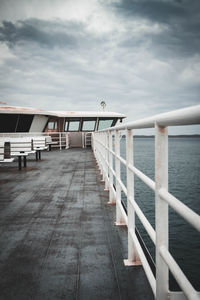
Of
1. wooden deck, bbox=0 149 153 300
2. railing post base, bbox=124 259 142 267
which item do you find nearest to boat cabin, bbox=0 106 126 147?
wooden deck, bbox=0 149 153 300

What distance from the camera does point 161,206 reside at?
3.71 ft

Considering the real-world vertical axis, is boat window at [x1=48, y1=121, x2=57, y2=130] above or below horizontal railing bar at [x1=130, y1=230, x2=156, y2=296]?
above

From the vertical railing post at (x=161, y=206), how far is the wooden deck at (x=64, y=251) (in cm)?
49

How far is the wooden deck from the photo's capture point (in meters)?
1.69

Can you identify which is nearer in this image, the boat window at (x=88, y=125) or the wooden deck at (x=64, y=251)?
Result: the wooden deck at (x=64, y=251)

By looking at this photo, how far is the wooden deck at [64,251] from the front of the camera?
169cm

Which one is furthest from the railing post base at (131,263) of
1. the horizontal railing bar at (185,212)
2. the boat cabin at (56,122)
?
the boat cabin at (56,122)

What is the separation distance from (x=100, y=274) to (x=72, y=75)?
402 feet

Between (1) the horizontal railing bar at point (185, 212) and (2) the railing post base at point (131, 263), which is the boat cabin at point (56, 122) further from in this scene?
(1) the horizontal railing bar at point (185, 212)

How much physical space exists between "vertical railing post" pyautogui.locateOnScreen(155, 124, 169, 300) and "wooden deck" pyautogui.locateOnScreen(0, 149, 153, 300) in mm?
487

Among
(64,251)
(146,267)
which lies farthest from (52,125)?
(146,267)

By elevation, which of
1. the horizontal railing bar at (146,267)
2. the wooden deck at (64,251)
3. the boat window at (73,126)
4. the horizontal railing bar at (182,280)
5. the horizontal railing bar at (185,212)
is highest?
the boat window at (73,126)

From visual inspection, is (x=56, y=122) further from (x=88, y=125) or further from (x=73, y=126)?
(x=88, y=125)

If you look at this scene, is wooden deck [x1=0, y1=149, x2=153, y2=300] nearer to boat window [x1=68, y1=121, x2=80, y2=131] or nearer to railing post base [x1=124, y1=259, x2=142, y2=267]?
railing post base [x1=124, y1=259, x2=142, y2=267]
